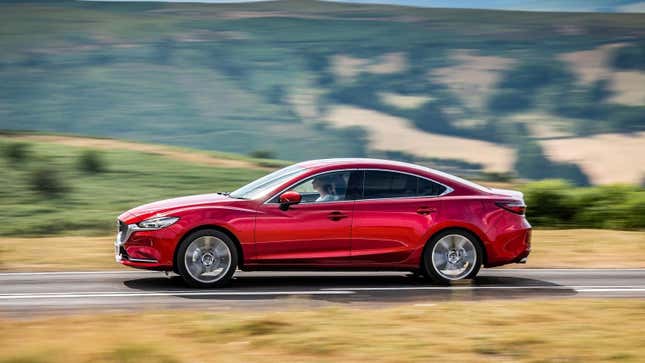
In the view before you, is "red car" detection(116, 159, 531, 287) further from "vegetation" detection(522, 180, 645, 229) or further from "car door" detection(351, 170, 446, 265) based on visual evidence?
"vegetation" detection(522, 180, 645, 229)

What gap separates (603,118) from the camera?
11100 cm

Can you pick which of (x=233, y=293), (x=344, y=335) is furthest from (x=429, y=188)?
(x=344, y=335)

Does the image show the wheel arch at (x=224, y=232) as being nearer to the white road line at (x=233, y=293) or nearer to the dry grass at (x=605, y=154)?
the white road line at (x=233, y=293)

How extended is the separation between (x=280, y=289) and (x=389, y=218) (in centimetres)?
154

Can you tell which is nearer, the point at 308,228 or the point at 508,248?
the point at 308,228

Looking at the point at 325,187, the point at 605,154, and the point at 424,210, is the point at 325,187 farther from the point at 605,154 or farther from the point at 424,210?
the point at 605,154

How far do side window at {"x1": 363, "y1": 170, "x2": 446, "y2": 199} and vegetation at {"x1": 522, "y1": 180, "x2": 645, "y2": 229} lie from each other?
10100 mm

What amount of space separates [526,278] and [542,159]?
83.8m

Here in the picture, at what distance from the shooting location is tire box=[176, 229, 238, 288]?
35.5ft

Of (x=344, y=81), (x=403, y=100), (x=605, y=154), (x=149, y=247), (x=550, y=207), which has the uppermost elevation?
(x=344, y=81)

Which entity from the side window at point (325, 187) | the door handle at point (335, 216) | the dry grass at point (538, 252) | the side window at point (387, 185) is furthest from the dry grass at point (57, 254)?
the side window at point (387, 185)

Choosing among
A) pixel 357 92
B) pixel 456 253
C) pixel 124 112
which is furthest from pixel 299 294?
pixel 357 92

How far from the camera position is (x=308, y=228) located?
36.5 feet

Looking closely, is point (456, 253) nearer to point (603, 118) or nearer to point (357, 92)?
point (603, 118)
